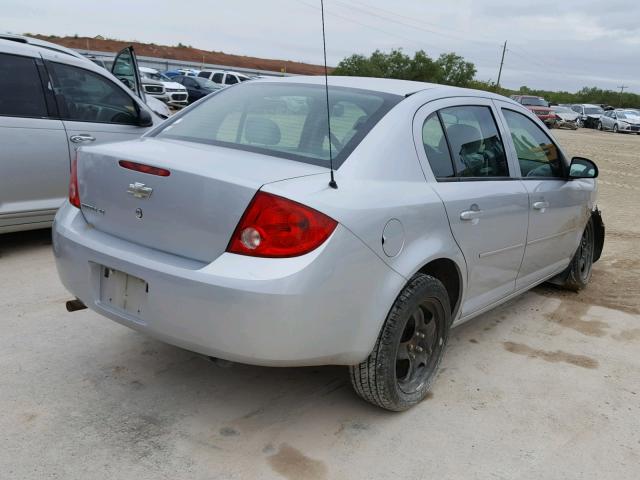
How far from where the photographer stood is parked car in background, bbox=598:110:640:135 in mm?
35688

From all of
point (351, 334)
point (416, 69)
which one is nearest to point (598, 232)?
point (351, 334)

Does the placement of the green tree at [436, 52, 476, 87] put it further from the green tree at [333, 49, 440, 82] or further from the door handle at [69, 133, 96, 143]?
the door handle at [69, 133, 96, 143]

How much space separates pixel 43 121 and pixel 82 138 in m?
0.33

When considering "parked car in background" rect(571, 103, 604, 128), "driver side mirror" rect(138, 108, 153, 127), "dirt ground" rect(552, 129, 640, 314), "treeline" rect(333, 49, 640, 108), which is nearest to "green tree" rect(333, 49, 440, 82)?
"treeline" rect(333, 49, 640, 108)

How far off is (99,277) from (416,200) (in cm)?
149

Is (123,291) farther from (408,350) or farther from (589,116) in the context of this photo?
(589,116)

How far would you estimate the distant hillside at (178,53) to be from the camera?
61094 mm

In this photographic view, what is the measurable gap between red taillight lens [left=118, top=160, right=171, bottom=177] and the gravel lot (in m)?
0.87

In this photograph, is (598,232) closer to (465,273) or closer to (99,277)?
(465,273)

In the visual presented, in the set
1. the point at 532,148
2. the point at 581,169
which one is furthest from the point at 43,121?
the point at 581,169

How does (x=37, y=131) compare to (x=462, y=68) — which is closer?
(x=37, y=131)

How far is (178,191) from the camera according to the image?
101 inches

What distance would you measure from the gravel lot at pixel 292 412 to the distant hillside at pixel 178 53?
58.3 metres

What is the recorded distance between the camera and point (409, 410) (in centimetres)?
309
